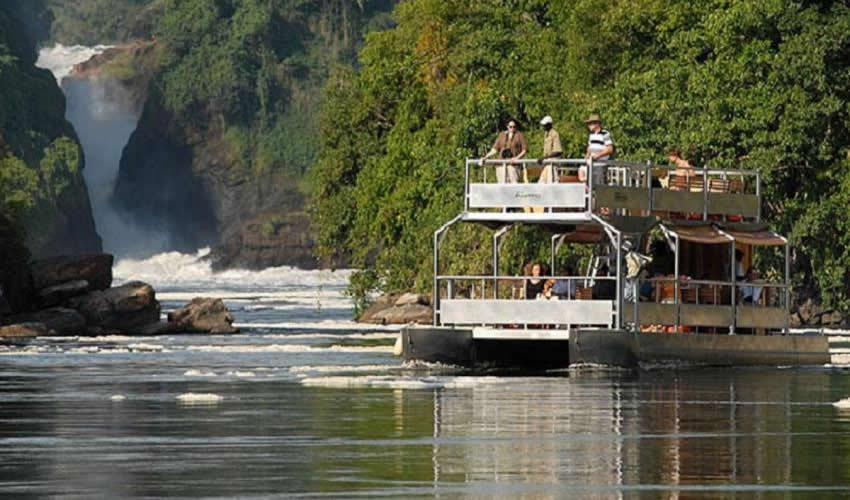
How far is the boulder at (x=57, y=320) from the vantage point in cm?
6206

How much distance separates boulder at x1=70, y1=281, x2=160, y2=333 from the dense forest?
7.77m

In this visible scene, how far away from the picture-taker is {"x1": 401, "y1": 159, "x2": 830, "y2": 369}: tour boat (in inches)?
1622

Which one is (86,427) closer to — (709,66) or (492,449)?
(492,449)

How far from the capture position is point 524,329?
41.7 meters

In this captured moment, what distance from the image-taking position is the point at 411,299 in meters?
73.2

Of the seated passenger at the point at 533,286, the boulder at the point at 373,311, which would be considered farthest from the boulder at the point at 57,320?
the seated passenger at the point at 533,286

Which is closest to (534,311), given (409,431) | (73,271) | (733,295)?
(733,295)

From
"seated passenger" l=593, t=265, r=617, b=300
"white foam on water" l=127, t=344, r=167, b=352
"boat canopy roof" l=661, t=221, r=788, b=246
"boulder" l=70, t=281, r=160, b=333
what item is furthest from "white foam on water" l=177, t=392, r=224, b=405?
"boulder" l=70, t=281, r=160, b=333

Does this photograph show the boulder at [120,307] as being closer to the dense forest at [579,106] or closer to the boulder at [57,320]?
the boulder at [57,320]

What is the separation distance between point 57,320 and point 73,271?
3.98 m

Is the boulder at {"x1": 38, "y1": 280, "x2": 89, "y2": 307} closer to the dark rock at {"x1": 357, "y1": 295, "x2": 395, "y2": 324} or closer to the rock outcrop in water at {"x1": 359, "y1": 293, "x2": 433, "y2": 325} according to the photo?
the rock outcrop in water at {"x1": 359, "y1": 293, "x2": 433, "y2": 325}

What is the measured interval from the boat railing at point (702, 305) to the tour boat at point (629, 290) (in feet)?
0.08

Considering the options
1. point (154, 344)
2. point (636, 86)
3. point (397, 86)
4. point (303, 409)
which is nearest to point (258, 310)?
point (397, 86)

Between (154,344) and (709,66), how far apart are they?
16.4 meters
